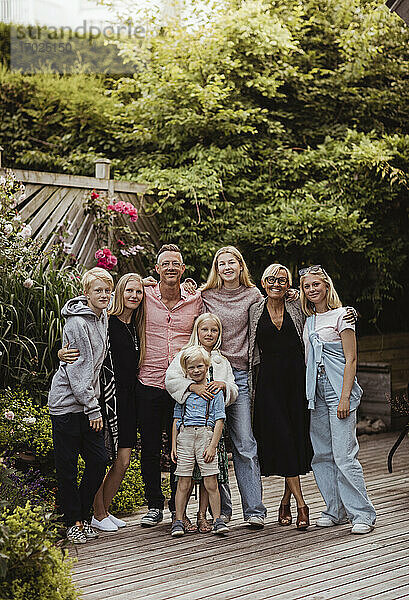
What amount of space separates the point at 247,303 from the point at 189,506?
4.59 ft

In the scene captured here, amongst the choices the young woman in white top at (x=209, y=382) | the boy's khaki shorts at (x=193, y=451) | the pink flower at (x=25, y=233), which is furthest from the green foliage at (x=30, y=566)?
the pink flower at (x=25, y=233)

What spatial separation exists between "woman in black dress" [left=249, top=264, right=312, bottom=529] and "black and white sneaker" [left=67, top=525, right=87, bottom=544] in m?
1.10

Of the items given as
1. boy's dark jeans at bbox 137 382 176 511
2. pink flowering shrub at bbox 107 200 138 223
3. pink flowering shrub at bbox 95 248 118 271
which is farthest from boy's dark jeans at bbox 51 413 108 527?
pink flowering shrub at bbox 107 200 138 223

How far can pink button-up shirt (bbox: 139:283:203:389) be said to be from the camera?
4.60 metres

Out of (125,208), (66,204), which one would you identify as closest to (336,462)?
(125,208)

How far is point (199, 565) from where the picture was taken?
3.85 metres

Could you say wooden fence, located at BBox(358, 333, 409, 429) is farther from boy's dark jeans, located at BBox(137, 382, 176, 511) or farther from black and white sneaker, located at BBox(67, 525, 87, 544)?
black and white sneaker, located at BBox(67, 525, 87, 544)

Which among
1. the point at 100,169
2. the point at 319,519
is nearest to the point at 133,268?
the point at 100,169

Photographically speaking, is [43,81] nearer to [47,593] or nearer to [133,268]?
[133,268]

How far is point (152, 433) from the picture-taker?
4.60 meters

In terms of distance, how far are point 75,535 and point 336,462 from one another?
5.03 feet

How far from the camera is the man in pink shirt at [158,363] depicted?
15.0ft

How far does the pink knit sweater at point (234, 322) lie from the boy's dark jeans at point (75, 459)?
2.93ft

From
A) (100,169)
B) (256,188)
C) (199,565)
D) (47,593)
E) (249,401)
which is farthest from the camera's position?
(256,188)
